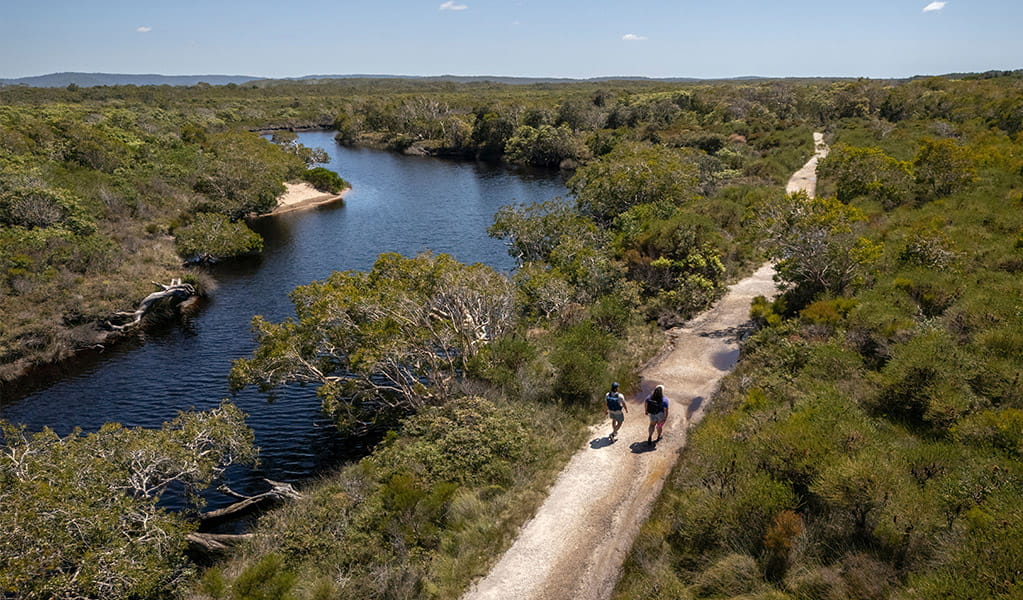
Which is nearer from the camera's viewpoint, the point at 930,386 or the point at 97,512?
the point at 930,386

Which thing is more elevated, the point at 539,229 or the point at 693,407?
the point at 539,229

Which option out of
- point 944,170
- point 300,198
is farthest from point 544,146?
point 944,170

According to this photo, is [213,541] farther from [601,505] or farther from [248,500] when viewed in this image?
[601,505]

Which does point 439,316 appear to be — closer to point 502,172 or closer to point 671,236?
point 671,236

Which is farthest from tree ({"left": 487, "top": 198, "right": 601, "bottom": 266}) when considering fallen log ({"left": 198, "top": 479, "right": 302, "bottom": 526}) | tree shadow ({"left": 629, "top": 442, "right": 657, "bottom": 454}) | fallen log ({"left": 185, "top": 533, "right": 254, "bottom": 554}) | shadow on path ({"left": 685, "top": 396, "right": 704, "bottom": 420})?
fallen log ({"left": 185, "top": 533, "right": 254, "bottom": 554})

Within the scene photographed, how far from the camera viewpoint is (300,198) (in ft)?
258


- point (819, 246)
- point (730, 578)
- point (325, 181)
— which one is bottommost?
point (730, 578)

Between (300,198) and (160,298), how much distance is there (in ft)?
136

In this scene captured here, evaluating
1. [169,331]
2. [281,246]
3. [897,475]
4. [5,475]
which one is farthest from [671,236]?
[281,246]

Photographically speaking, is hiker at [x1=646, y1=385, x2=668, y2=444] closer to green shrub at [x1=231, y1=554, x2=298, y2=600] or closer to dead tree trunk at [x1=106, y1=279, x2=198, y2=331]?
green shrub at [x1=231, y1=554, x2=298, y2=600]

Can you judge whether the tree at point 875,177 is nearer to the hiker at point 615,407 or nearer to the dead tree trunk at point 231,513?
the hiker at point 615,407

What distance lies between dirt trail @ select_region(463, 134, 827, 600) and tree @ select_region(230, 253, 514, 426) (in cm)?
772

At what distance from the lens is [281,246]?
5894 centimetres

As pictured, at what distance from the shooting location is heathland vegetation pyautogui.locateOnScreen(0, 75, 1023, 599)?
11.6m
